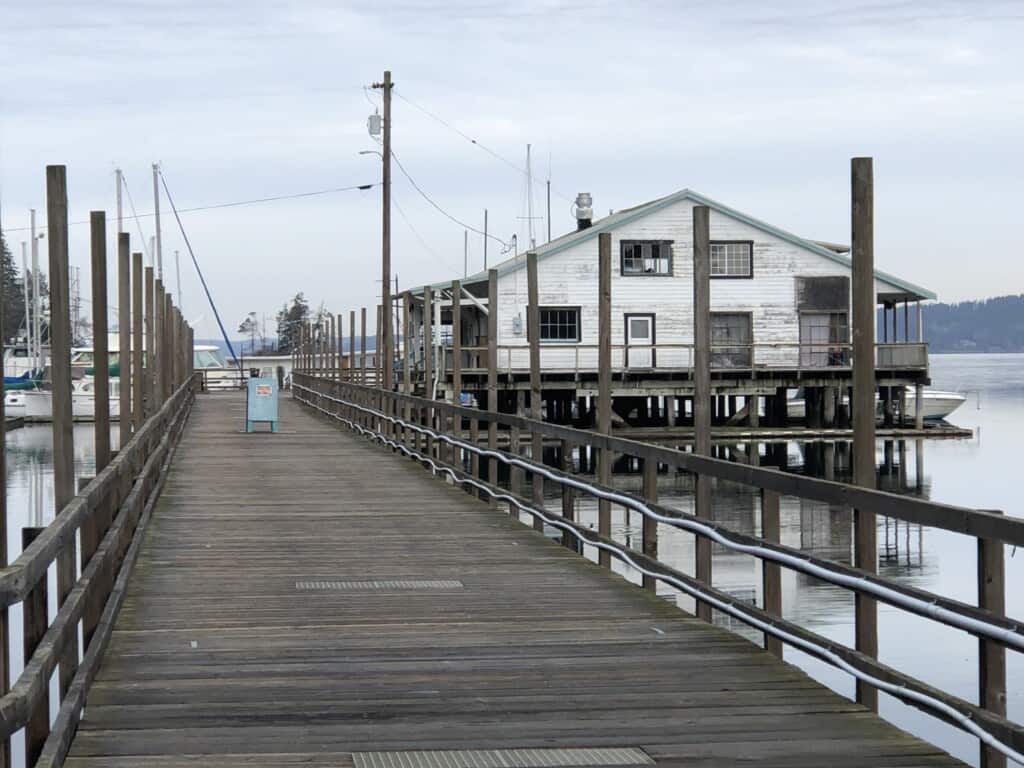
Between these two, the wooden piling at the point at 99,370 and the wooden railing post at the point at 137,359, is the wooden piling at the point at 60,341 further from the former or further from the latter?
the wooden railing post at the point at 137,359

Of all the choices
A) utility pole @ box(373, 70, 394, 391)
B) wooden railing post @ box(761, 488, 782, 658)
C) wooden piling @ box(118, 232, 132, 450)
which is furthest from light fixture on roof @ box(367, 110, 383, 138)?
wooden railing post @ box(761, 488, 782, 658)

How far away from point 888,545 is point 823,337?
71.3 feet

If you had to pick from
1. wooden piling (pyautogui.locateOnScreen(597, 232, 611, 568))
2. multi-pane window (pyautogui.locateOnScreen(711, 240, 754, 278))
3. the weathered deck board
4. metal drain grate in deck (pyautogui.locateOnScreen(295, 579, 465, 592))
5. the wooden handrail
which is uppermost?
multi-pane window (pyautogui.locateOnScreen(711, 240, 754, 278))

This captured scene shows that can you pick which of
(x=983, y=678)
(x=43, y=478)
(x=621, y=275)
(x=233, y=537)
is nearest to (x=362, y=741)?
(x=983, y=678)

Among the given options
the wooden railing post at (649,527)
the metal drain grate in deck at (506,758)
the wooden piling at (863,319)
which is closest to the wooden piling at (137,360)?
the wooden railing post at (649,527)

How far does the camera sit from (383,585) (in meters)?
10.4

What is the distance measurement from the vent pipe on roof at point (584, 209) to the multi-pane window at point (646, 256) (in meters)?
4.83

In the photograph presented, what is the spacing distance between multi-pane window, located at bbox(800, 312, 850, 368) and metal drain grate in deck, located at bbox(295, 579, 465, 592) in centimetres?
3647

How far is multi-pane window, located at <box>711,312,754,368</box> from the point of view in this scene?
151 ft

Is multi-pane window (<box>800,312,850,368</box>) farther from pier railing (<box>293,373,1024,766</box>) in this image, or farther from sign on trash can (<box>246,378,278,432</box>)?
→ pier railing (<box>293,373,1024,766</box>)

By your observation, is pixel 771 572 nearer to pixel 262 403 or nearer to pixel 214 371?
pixel 262 403

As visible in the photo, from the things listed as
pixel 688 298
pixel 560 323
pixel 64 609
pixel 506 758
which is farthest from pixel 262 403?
pixel 506 758

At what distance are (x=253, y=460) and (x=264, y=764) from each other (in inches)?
716

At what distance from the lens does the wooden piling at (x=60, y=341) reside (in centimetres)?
804
